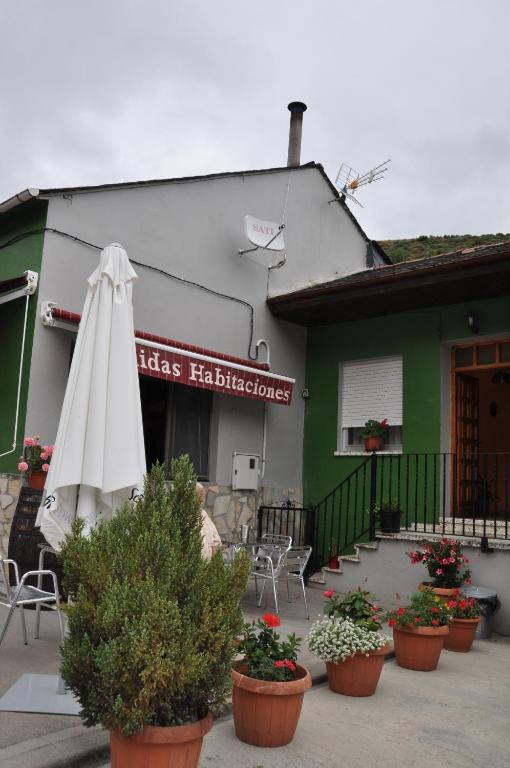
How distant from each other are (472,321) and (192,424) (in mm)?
3828

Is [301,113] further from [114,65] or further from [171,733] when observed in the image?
[171,733]

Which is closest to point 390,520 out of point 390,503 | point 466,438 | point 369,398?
point 390,503

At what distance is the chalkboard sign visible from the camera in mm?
5047

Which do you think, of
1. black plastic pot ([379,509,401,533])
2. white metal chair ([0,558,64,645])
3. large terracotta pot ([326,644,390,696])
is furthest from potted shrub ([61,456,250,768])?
black plastic pot ([379,509,401,533])

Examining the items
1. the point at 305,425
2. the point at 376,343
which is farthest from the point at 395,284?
the point at 305,425

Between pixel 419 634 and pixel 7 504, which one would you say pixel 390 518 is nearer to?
pixel 419 634

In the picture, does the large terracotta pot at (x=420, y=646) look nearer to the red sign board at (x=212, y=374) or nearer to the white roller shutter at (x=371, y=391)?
the red sign board at (x=212, y=374)

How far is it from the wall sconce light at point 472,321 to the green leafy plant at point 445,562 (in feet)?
9.76

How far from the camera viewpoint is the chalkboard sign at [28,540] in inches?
199

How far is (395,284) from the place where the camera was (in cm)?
804

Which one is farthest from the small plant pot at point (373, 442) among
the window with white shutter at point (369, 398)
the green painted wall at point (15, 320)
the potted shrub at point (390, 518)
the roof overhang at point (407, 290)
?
the green painted wall at point (15, 320)

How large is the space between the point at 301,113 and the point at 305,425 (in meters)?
A: 6.53

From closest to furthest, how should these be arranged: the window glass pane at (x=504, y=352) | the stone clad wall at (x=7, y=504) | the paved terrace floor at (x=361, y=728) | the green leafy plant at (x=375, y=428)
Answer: the paved terrace floor at (x=361, y=728) → the stone clad wall at (x=7, y=504) → the window glass pane at (x=504, y=352) → the green leafy plant at (x=375, y=428)

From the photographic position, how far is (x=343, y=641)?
399cm
